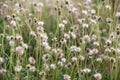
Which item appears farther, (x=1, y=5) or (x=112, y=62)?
(x=1, y=5)

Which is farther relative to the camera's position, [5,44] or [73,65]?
[5,44]

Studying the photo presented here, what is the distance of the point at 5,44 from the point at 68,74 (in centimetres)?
73

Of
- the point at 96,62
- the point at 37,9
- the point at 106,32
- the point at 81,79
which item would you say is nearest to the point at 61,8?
the point at 37,9

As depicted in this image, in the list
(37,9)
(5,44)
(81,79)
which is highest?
(37,9)

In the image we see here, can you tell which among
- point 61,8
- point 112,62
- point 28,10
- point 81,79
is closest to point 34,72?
point 81,79

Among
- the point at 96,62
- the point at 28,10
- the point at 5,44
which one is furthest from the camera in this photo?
the point at 28,10

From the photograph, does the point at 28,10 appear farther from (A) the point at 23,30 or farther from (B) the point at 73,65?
(B) the point at 73,65

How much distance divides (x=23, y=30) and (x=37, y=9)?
0.26 m

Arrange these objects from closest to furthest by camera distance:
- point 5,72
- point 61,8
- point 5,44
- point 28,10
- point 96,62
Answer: point 5,72
point 96,62
point 5,44
point 61,8
point 28,10

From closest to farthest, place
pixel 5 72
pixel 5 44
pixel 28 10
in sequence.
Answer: pixel 5 72, pixel 5 44, pixel 28 10

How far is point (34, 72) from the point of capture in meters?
2.70

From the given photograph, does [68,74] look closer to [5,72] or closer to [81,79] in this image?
[81,79]

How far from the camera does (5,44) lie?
121 inches

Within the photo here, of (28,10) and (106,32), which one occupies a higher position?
(28,10)
